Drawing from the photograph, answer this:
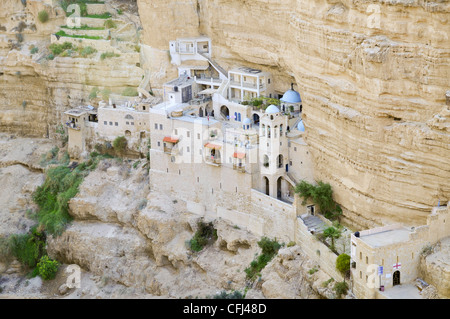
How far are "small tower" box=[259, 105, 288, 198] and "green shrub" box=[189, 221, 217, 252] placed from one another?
397 cm

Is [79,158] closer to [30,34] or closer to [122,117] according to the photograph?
[122,117]

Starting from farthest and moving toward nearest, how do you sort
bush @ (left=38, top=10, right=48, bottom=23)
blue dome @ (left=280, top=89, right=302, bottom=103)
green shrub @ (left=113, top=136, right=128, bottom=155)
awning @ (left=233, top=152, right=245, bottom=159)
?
bush @ (left=38, top=10, right=48, bottom=23), green shrub @ (left=113, top=136, right=128, bottom=155), blue dome @ (left=280, top=89, right=302, bottom=103), awning @ (left=233, top=152, right=245, bottom=159)

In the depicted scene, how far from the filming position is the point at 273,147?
45812 mm

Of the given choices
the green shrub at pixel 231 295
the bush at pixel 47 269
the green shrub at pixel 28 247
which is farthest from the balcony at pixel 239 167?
the green shrub at pixel 28 247

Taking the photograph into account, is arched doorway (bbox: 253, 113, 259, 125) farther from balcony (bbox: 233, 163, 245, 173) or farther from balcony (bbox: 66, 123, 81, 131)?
balcony (bbox: 66, 123, 81, 131)

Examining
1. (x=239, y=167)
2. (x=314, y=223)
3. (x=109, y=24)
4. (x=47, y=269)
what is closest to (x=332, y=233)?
(x=314, y=223)

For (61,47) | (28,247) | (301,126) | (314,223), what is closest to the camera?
(314,223)

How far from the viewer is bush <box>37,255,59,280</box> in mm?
51062

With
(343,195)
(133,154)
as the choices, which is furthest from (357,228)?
(133,154)

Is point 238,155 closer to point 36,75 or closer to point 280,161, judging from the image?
point 280,161

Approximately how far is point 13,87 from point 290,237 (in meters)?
24.4

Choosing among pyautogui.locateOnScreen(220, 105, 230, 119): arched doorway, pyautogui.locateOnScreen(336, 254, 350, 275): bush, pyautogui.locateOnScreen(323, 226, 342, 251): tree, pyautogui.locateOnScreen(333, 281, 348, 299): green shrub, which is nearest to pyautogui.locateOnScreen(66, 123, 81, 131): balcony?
pyautogui.locateOnScreen(220, 105, 230, 119): arched doorway

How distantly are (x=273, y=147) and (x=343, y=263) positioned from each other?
8.09 meters

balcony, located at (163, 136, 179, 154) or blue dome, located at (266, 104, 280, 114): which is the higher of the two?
blue dome, located at (266, 104, 280, 114)
